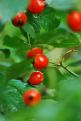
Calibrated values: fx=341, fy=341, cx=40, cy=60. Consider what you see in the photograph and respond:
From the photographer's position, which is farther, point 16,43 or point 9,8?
point 16,43

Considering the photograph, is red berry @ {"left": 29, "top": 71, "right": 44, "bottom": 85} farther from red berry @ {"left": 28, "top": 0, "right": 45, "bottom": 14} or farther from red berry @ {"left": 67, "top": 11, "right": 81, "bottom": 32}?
red berry @ {"left": 67, "top": 11, "right": 81, "bottom": 32}

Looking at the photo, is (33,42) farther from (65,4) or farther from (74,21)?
(65,4)

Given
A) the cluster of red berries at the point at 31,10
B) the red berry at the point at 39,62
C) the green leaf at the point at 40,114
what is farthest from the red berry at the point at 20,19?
the green leaf at the point at 40,114

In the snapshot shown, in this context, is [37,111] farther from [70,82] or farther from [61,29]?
[61,29]

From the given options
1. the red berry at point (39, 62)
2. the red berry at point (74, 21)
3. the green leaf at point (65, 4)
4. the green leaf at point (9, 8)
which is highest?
the green leaf at point (65, 4)

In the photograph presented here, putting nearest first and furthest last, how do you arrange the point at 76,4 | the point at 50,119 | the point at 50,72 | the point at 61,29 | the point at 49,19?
the point at 50,119
the point at 76,4
the point at 61,29
the point at 49,19
the point at 50,72

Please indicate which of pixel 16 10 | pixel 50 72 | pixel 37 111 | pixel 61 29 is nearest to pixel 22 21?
pixel 61 29

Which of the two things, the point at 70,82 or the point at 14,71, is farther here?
the point at 14,71

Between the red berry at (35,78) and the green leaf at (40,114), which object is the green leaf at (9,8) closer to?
the green leaf at (40,114)

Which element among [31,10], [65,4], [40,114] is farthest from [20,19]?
[40,114]
